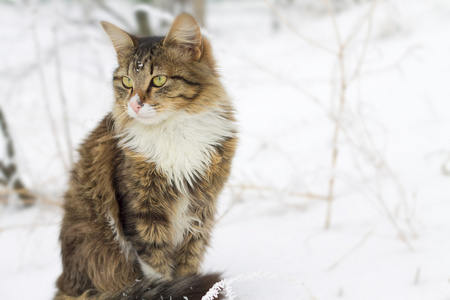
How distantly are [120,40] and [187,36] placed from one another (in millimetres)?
317

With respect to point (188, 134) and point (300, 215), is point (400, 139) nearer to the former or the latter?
point (300, 215)

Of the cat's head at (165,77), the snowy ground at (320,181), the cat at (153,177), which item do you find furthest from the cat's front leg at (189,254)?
the cat's head at (165,77)

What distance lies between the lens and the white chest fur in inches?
63.1

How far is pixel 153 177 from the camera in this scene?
1599mm

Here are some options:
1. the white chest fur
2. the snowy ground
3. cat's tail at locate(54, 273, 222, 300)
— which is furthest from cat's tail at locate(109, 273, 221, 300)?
the white chest fur

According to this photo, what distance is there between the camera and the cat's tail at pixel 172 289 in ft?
4.90

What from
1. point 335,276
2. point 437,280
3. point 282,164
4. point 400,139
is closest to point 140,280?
point 335,276

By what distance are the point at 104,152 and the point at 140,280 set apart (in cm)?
56

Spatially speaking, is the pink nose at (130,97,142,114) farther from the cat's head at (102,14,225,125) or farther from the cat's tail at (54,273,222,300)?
the cat's tail at (54,273,222,300)

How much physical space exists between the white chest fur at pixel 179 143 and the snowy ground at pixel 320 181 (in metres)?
0.41

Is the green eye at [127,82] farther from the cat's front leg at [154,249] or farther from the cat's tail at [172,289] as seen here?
the cat's tail at [172,289]

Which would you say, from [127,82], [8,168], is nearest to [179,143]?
[127,82]

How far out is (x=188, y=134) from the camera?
1627 millimetres

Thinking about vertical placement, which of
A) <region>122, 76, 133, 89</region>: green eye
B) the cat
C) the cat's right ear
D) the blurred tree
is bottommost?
the blurred tree
